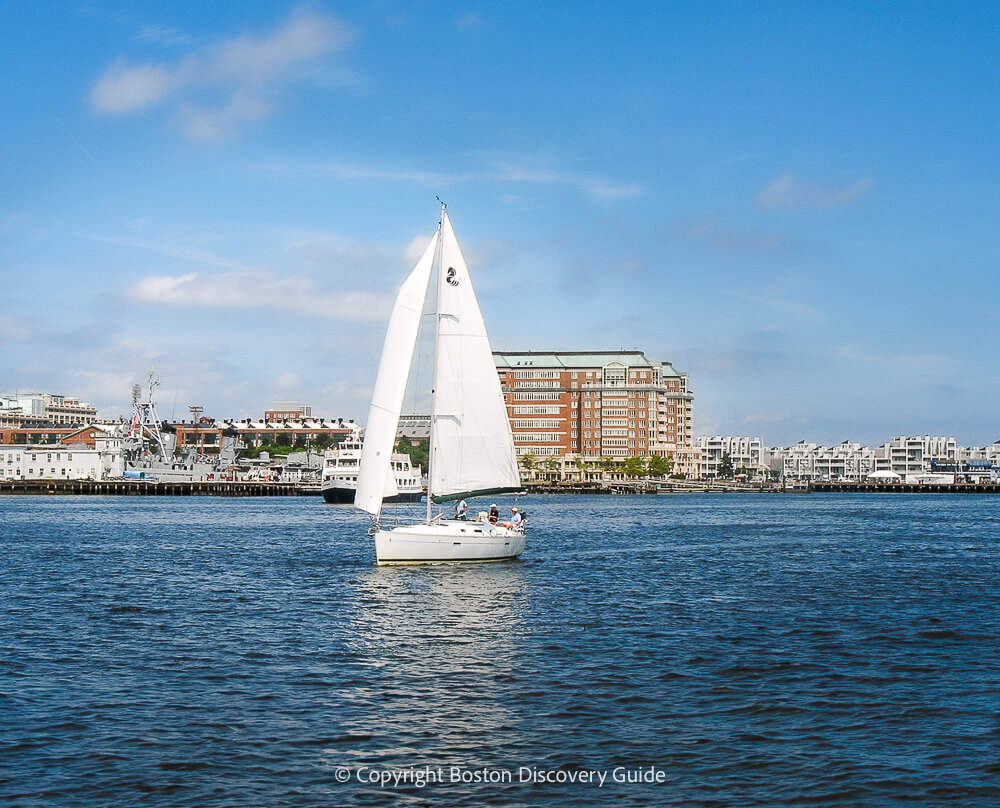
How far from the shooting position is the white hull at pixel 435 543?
142ft

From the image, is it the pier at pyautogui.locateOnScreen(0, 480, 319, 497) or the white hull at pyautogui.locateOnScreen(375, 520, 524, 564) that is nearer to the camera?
the white hull at pyautogui.locateOnScreen(375, 520, 524, 564)

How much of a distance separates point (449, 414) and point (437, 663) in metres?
21.3

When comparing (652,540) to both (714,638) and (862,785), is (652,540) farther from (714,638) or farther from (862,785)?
(862,785)

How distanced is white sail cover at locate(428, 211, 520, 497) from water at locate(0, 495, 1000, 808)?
14.0ft

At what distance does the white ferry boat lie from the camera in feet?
470

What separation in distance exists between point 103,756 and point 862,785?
12.0m

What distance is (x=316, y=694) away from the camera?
22.2 meters

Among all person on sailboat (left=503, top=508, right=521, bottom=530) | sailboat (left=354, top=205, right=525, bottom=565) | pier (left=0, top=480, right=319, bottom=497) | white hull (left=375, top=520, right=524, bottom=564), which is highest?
sailboat (left=354, top=205, right=525, bottom=565)

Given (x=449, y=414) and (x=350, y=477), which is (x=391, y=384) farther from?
(x=350, y=477)

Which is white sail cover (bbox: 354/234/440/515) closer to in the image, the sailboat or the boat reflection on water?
the sailboat

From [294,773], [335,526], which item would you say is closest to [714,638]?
[294,773]

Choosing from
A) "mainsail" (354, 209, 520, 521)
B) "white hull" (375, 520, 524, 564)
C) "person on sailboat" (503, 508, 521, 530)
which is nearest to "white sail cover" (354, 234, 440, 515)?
"mainsail" (354, 209, 520, 521)

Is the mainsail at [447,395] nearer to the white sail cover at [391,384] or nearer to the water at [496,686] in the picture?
the white sail cover at [391,384]

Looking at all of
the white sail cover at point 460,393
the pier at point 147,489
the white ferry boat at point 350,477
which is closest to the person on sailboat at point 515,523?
the white sail cover at point 460,393
